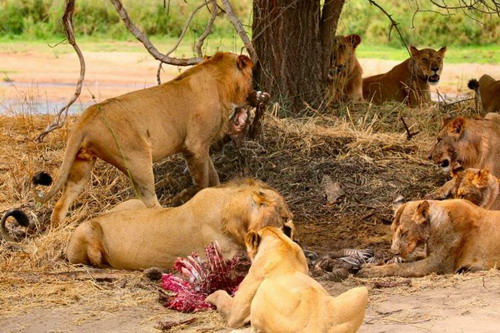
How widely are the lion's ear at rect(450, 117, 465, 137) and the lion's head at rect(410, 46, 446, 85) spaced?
5.00 m

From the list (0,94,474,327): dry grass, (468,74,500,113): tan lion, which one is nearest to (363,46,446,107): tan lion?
(468,74,500,113): tan lion

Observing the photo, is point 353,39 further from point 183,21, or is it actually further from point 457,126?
point 183,21

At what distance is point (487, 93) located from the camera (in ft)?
38.4

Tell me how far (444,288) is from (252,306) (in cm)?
148

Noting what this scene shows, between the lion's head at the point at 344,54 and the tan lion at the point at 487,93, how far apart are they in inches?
56.4

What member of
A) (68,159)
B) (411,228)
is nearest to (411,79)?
(68,159)

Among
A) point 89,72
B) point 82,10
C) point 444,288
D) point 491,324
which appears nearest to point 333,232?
point 444,288

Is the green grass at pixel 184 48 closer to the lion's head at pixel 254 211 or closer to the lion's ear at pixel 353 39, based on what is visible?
the lion's ear at pixel 353 39

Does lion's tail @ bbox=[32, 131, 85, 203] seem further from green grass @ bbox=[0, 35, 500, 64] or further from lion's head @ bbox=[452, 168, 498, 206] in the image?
green grass @ bbox=[0, 35, 500, 64]

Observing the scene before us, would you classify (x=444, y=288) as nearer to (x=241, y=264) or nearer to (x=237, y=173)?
(x=241, y=264)

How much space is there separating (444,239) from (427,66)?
6735 millimetres

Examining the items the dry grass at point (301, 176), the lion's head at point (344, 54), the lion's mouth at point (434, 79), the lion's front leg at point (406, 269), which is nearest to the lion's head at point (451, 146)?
the dry grass at point (301, 176)

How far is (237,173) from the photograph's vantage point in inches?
380

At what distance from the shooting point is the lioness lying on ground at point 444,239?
23.5 ft
